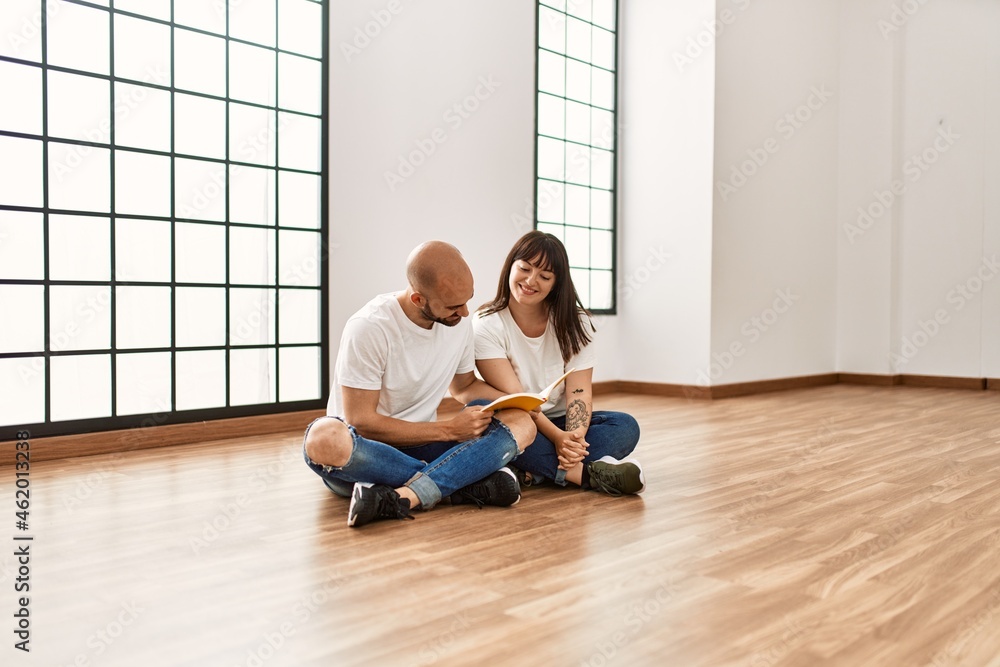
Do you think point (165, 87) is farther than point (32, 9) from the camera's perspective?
Yes

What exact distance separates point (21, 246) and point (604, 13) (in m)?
4.33

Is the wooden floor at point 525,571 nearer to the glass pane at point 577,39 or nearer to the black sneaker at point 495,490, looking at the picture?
the black sneaker at point 495,490

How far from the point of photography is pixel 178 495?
262 centimetres

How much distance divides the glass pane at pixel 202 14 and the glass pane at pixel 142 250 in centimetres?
89

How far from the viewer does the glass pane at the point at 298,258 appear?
13.5 feet

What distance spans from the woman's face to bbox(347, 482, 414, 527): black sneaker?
697 mm

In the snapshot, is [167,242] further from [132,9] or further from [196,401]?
[132,9]

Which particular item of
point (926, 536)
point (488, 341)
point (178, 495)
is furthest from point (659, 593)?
point (178, 495)

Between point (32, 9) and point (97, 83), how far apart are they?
1.10ft

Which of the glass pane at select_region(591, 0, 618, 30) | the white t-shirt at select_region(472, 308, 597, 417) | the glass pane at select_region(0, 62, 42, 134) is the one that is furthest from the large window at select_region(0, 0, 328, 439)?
the glass pane at select_region(591, 0, 618, 30)

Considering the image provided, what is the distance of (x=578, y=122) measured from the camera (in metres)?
5.91

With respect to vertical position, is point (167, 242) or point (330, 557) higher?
Result: point (167, 242)

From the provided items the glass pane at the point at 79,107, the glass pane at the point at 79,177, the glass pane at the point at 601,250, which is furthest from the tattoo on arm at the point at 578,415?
the glass pane at the point at 601,250

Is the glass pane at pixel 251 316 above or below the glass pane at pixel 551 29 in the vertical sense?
below
